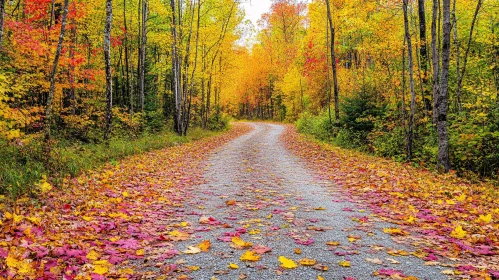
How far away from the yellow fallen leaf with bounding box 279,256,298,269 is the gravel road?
0.06 meters

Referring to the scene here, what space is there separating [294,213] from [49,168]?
553cm

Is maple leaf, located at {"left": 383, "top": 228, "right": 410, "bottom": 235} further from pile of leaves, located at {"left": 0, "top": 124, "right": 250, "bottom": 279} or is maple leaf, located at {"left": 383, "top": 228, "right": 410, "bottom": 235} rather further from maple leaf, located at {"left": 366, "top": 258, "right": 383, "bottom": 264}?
pile of leaves, located at {"left": 0, "top": 124, "right": 250, "bottom": 279}

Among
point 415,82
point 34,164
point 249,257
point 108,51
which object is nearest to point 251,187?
point 249,257

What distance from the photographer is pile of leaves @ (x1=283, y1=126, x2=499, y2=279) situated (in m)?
4.01

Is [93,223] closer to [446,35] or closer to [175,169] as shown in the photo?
[175,169]

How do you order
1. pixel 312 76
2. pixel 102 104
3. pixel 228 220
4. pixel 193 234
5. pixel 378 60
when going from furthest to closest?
pixel 312 76
pixel 102 104
pixel 378 60
pixel 228 220
pixel 193 234

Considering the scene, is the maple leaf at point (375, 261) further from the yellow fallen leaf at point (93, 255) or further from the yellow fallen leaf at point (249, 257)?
the yellow fallen leaf at point (93, 255)

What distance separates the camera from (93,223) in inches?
193

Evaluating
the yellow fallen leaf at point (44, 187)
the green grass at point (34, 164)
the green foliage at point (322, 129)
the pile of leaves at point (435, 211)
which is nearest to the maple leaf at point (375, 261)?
the pile of leaves at point (435, 211)

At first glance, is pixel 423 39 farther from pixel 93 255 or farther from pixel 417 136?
pixel 93 255

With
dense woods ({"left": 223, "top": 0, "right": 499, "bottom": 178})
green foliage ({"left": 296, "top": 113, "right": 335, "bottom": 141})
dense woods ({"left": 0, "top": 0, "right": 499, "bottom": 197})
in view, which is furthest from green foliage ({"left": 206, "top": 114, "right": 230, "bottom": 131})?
green foliage ({"left": 296, "top": 113, "right": 335, "bottom": 141})

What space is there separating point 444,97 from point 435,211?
4923 mm

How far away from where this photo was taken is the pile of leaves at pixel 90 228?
3.46m

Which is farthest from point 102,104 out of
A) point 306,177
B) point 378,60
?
point 378,60
